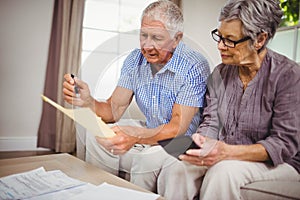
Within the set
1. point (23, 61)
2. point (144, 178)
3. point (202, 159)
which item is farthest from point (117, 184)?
point (23, 61)

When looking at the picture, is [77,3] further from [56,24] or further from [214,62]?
[214,62]

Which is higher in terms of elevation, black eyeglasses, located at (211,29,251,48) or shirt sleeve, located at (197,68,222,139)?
black eyeglasses, located at (211,29,251,48)

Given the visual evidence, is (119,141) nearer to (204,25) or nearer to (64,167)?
(64,167)

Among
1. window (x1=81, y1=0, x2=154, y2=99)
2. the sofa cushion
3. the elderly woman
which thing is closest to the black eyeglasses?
the elderly woman

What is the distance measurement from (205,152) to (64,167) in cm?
29

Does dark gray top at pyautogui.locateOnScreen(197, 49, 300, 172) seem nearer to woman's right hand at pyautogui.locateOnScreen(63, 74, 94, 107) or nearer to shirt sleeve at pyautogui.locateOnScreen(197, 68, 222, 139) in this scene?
shirt sleeve at pyautogui.locateOnScreen(197, 68, 222, 139)

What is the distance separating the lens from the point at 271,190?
0.56m

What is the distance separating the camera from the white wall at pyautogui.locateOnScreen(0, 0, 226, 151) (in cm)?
57

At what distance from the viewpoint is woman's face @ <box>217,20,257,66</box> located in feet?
Answer: 1.81

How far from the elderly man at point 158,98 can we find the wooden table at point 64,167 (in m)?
0.06

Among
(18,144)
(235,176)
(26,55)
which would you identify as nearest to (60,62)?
(26,55)

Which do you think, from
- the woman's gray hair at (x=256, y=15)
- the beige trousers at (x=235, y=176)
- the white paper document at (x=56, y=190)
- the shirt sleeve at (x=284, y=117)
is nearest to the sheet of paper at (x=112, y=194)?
the white paper document at (x=56, y=190)

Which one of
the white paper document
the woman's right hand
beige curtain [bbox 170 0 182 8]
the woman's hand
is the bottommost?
the white paper document

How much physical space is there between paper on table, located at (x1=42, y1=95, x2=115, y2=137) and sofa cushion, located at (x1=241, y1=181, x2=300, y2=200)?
0.26m
